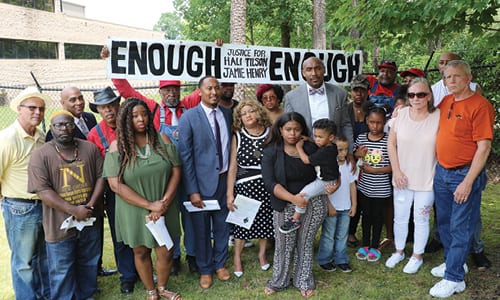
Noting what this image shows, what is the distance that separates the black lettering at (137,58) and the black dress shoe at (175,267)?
2188mm

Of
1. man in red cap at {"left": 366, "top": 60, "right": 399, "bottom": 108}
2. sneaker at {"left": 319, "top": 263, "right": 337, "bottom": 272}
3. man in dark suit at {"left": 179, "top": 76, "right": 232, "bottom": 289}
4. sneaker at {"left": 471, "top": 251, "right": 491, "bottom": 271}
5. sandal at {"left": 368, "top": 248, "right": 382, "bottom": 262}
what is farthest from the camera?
man in red cap at {"left": 366, "top": 60, "right": 399, "bottom": 108}

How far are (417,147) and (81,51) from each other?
31385mm

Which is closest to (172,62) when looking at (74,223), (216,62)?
(216,62)

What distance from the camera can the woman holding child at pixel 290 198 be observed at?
3.57 meters

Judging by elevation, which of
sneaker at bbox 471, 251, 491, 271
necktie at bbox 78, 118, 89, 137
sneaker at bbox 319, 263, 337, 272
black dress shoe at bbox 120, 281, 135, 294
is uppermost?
necktie at bbox 78, 118, 89, 137

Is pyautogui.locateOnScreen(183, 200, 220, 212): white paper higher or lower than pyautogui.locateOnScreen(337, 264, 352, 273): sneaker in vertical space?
higher

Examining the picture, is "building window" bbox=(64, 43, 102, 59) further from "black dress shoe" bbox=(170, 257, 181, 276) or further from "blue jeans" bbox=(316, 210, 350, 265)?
"blue jeans" bbox=(316, 210, 350, 265)

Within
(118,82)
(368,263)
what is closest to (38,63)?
(118,82)

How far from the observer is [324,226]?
4.28 meters

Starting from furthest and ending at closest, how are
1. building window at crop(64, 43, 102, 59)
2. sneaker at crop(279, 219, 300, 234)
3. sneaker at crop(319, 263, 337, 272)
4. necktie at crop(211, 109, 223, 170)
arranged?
1. building window at crop(64, 43, 102, 59)
2. sneaker at crop(319, 263, 337, 272)
3. necktie at crop(211, 109, 223, 170)
4. sneaker at crop(279, 219, 300, 234)

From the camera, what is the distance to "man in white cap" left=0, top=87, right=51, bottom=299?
3.42 metres

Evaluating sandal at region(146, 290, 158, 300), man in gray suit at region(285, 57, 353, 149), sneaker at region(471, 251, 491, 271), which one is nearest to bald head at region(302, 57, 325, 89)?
man in gray suit at region(285, 57, 353, 149)

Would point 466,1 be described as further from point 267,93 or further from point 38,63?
point 38,63

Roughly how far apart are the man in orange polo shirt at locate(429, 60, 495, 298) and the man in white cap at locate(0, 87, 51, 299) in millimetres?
3778
